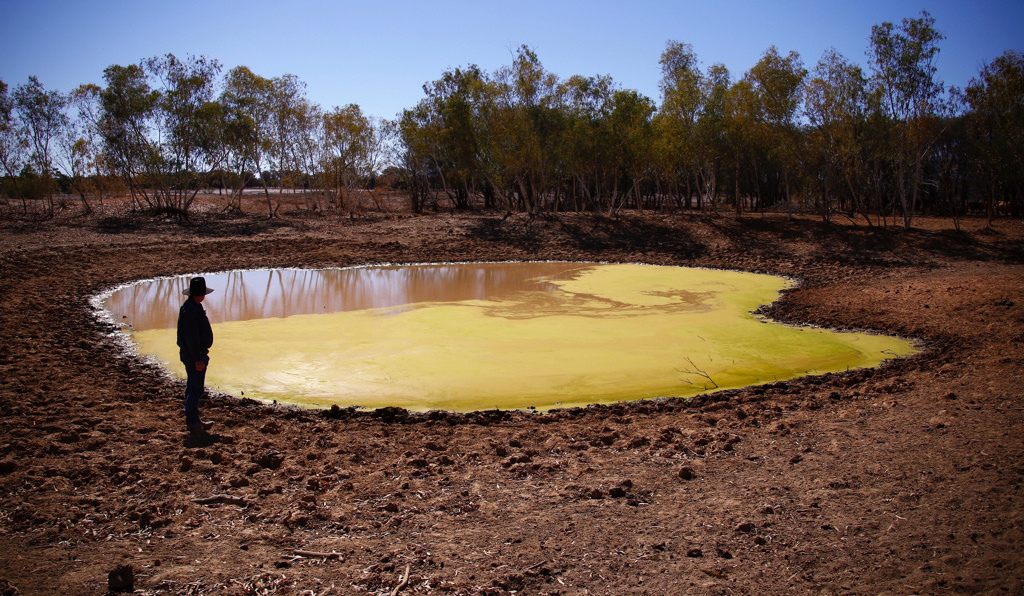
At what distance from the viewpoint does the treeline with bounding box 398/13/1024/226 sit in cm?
2042

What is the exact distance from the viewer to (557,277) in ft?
56.9

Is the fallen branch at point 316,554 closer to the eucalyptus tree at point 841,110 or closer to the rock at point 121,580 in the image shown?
the rock at point 121,580

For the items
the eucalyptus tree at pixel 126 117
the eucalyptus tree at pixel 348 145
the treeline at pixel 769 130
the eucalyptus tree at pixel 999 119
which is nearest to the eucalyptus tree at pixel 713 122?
the treeline at pixel 769 130

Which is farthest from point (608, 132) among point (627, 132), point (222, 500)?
point (222, 500)

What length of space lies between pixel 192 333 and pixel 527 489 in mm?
3270

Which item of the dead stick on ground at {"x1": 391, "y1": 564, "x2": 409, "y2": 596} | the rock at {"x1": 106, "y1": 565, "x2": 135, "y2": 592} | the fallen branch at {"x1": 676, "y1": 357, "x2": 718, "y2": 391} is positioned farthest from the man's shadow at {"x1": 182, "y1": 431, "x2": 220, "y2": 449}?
the fallen branch at {"x1": 676, "y1": 357, "x2": 718, "y2": 391}

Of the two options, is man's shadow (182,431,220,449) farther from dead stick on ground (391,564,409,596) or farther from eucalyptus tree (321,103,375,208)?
eucalyptus tree (321,103,375,208)

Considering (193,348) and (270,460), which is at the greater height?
(193,348)

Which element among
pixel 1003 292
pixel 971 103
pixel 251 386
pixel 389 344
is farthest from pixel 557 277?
pixel 971 103

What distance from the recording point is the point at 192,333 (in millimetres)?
5512

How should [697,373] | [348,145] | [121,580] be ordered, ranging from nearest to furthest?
[121,580] < [697,373] < [348,145]

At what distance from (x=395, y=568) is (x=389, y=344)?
6.42 meters

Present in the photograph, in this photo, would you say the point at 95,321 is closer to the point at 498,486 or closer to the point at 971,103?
the point at 498,486

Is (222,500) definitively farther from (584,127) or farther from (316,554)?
(584,127)
